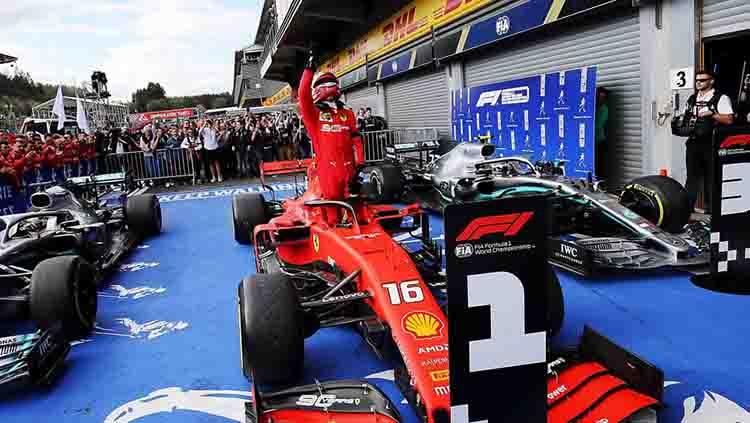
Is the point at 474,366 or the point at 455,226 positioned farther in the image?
the point at 474,366

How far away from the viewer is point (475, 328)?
2.07m

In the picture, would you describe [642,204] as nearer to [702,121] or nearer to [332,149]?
[702,121]

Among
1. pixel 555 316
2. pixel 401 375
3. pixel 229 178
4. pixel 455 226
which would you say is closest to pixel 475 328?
pixel 455 226

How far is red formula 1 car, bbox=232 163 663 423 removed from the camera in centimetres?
276

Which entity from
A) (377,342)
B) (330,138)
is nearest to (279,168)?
(330,138)

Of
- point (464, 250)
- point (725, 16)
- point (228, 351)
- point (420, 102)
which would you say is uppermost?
point (725, 16)

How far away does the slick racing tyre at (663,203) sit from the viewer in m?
5.80

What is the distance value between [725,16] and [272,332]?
20.6 ft

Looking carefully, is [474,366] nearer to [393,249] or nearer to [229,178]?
[393,249]

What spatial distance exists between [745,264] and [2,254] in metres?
5.78

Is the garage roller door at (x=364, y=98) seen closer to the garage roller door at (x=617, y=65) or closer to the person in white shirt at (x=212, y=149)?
the person in white shirt at (x=212, y=149)

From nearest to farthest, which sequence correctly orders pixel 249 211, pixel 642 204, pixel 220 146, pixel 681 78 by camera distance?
pixel 642 204 → pixel 681 78 → pixel 249 211 → pixel 220 146

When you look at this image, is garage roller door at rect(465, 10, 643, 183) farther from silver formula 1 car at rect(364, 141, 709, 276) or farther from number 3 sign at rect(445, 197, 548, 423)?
number 3 sign at rect(445, 197, 548, 423)

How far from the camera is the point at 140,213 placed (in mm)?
8312
